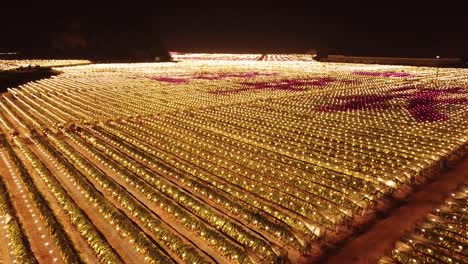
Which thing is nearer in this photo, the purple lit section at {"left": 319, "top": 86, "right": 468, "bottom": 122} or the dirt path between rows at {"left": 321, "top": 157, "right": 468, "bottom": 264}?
the dirt path between rows at {"left": 321, "top": 157, "right": 468, "bottom": 264}

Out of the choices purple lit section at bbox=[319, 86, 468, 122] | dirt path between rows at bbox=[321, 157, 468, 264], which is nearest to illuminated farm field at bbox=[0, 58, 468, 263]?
purple lit section at bbox=[319, 86, 468, 122]

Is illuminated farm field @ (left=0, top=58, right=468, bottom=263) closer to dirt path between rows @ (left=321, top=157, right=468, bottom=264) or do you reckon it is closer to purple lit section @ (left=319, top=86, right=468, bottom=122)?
purple lit section @ (left=319, top=86, right=468, bottom=122)

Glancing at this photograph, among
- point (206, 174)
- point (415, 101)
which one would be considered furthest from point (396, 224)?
point (415, 101)

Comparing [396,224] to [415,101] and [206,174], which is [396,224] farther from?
[415,101]

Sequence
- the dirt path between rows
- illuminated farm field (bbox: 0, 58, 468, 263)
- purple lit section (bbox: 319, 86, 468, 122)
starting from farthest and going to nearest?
purple lit section (bbox: 319, 86, 468, 122), illuminated farm field (bbox: 0, 58, 468, 263), the dirt path between rows

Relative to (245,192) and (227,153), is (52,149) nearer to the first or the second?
(227,153)

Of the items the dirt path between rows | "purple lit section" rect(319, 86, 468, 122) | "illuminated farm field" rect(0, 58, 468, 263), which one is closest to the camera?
the dirt path between rows

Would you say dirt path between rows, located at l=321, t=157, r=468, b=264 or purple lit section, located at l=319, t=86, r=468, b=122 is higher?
purple lit section, located at l=319, t=86, r=468, b=122
